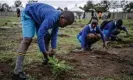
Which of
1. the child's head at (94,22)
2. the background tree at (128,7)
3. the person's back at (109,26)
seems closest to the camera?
the child's head at (94,22)

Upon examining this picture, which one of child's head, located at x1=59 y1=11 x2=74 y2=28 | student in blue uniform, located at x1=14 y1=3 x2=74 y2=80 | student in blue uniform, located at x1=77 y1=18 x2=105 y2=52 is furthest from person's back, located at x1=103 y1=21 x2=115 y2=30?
child's head, located at x1=59 y1=11 x2=74 y2=28

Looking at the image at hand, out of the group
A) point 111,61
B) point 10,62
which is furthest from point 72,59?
point 10,62

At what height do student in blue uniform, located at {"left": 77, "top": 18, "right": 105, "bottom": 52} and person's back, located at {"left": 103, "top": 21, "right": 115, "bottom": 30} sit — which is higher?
student in blue uniform, located at {"left": 77, "top": 18, "right": 105, "bottom": 52}

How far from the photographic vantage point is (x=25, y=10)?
5.26 m

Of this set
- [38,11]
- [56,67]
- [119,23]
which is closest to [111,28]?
[119,23]

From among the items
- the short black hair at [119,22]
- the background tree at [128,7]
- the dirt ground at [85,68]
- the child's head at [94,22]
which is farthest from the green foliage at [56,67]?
the background tree at [128,7]

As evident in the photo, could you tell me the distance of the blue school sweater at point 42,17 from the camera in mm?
4742

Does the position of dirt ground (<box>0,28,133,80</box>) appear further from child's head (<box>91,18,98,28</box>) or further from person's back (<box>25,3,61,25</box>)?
person's back (<box>25,3,61,25</box>)

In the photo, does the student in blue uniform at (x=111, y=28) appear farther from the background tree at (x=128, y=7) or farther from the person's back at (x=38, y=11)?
the background tree at (x=128, y=7)

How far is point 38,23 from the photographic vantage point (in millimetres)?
5297

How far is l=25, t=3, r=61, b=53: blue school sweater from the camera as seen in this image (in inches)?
187

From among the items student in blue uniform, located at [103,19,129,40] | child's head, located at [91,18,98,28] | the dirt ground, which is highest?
child's head, located at [91,18,98,28]

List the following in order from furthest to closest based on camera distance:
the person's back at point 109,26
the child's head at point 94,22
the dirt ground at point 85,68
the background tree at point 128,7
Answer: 1. the background tree at point 128,7
2. the person's back at point 109,26
3. the child's head at point 94,22
4. the dirt ground at point 85,68

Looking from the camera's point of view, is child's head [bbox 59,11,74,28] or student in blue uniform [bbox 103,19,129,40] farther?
student in blue uniform [bbox 103,19,129,40]
